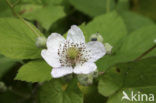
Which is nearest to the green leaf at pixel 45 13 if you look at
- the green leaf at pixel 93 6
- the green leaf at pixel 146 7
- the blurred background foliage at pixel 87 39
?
the blurred background foliage at pixel 87 39

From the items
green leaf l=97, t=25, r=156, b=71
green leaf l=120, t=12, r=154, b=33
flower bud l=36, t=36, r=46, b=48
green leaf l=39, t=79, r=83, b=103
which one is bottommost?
green leaf l=39, t=79, r=83, b=103

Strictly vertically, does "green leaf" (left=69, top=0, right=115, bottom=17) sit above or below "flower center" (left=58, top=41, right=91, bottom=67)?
above

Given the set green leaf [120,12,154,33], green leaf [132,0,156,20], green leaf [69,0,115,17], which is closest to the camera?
green leaf [69,0,115,17]

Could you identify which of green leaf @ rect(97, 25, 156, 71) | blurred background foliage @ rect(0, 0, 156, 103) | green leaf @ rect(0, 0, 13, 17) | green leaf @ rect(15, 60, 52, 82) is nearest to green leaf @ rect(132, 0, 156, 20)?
blurred background foliage @ rect(0, 0, 156, 103)

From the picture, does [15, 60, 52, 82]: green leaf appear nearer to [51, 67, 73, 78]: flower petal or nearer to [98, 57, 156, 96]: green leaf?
[51, 67, 73, 78]: flower petal

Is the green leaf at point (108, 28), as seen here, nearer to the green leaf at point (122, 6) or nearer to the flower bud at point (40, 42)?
the flower bud at point (40, 42)

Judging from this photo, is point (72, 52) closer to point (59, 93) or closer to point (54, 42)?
point (54, 42)
